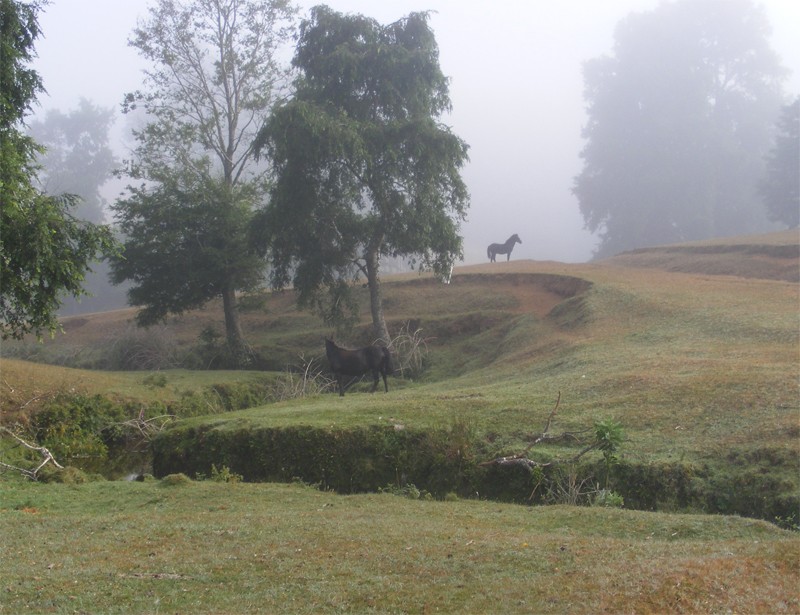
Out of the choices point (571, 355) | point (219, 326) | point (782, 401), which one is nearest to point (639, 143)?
point (219, 326)

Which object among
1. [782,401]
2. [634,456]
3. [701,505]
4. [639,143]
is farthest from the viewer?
[639,143]

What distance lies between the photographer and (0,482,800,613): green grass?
5.61 m

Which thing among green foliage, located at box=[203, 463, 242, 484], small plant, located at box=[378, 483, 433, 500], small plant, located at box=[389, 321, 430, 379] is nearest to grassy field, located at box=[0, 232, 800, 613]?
small plant, located at box=[389, 321, 430, 379]

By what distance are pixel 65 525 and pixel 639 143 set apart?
6627 cm

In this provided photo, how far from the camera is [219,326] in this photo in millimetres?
34812

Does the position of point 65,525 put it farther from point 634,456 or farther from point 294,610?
point 634,456

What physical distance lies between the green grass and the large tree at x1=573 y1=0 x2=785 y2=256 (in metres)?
60.3

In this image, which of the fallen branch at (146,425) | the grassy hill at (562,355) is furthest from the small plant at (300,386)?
the fallen branch at (146,425)

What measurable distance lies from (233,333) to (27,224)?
694 inches

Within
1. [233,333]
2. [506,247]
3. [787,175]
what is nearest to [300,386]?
[233,333]

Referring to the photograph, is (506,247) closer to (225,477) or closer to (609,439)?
(225,477)

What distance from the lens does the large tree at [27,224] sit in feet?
38.4

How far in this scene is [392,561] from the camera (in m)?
6.55

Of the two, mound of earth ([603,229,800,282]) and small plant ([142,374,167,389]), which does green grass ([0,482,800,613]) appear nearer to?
small plant ([142,374,167,389])
